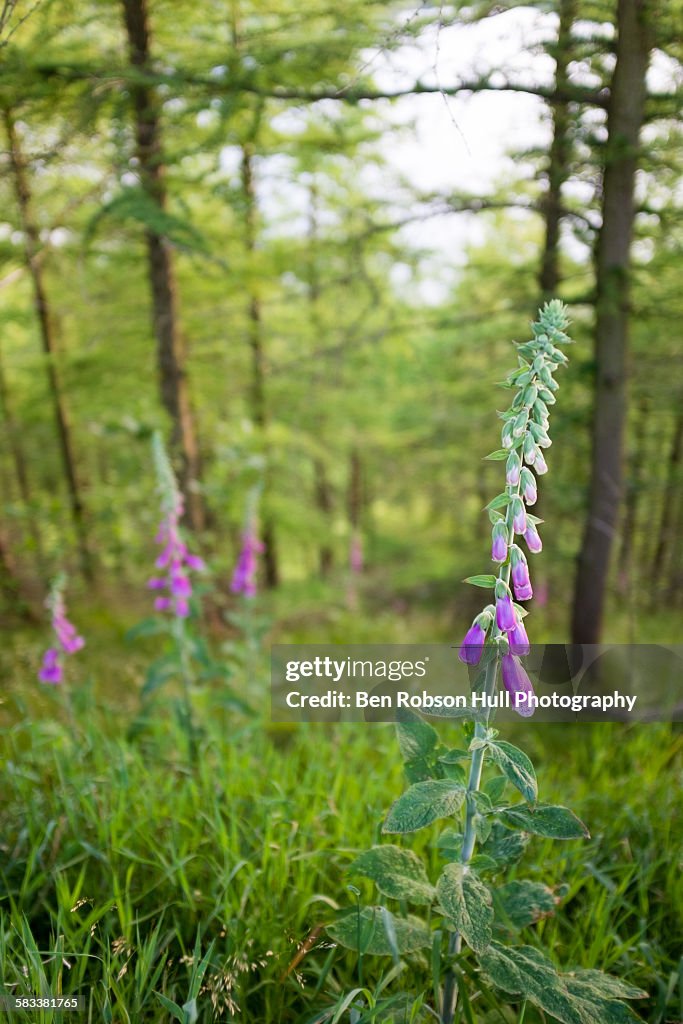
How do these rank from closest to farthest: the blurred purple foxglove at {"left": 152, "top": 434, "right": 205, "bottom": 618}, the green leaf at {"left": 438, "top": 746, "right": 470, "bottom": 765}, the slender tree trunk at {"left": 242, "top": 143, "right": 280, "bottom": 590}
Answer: the green leaf at {"left": 438, "top": 746, "right": 470, "bottom": 765}
the blurred purple foxglove at {"left": 152, "top": 434, "right": 205, "bottom": 618}
the slender tree trunk at {"left": 242, "top": 143, "right": 280, "bottom": 590}

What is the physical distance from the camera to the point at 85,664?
19.9ft

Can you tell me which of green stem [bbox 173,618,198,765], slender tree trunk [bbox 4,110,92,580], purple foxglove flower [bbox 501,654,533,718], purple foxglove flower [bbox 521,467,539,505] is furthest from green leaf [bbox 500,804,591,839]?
slender tree trunk [bbox 4,110,92,580]

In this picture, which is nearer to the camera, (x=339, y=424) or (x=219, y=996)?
(x=219, y=996)

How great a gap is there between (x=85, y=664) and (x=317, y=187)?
8172mm

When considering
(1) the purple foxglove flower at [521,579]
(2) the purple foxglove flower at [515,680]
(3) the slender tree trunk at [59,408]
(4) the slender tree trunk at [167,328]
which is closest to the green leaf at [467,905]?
(2) the purple foxglove flower at [515,680]

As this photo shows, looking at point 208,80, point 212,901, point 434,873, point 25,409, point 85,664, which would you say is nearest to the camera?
point 212,901

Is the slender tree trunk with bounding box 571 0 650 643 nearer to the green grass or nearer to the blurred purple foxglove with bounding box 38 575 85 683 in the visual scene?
the green grass

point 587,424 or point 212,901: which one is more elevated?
point 587,424

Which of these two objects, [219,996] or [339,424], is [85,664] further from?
[339,424]

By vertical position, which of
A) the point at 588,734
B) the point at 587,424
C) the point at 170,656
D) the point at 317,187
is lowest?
the point at 588,734

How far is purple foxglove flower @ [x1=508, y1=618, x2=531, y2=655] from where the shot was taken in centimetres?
152

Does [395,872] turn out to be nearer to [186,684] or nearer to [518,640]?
[518,640]

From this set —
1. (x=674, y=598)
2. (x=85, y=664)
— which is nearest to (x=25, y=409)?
(x=85, y=664)

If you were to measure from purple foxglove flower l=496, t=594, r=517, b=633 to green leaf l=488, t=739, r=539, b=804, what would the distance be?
12.8 inches
